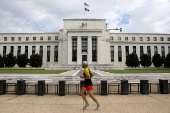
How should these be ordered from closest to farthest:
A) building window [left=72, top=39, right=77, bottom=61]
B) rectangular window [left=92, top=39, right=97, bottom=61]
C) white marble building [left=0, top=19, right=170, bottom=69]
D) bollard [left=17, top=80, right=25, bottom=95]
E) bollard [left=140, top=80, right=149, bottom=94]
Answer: bollard [left=17, top=80, right=25, bottom=95], bollard [left=140, top=80, right=149, bottom=94], white marble building [left=0, top=19, right=170, bottom=69], building window [left=72, top=39, right=77, bottom=61], rectangular window [left=92, top=39, right=97, bottom=61]

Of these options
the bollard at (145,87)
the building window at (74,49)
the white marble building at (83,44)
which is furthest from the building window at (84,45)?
the bollard at (145,87)

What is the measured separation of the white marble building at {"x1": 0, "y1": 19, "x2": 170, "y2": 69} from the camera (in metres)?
50.3

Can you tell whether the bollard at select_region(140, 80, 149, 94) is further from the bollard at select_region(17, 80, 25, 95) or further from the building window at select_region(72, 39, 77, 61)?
the building window at select_region(72, 39, 77, 61)

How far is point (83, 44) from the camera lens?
5188cm

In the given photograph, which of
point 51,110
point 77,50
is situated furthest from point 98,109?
point 77,50

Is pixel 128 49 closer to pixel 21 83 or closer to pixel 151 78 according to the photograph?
pixel 151 78

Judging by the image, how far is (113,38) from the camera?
6569 cm

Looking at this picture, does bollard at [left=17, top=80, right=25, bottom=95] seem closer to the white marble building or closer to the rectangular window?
the white marble building

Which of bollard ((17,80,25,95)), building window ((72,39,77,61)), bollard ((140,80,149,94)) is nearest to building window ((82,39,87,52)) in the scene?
building window ((72,39,77,61))

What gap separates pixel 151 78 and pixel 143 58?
39.8 metres

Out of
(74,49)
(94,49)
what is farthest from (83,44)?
(94,49)

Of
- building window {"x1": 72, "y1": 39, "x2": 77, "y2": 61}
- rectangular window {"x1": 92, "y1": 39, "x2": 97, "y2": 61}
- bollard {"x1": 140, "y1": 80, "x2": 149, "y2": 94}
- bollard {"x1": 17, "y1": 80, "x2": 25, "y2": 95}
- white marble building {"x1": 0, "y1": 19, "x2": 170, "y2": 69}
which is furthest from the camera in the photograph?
rectangular window {"x1": 92, "y1": 39, "x2": 97, "y2": 61}

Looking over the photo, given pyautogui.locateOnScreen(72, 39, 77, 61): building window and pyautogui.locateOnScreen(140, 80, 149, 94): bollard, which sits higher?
pyautogui.locateOnScreen(72, 39, 77, 61): building window

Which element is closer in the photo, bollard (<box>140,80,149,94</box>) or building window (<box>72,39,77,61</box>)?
bollard (<box>140,80,149,94</box>)
